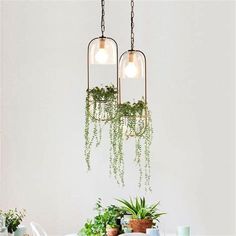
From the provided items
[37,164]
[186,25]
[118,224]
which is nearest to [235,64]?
[186,25]

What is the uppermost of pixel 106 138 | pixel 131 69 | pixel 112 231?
pixel 131 69

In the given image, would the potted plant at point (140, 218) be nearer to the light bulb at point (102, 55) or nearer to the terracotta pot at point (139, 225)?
the terracotta pot at point (139, 225)

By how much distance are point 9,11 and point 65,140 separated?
1715 mm

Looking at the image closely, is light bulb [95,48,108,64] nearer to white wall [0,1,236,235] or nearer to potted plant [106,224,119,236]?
potted plant [106,224,119,236]

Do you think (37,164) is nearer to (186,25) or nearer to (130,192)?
(130,192)

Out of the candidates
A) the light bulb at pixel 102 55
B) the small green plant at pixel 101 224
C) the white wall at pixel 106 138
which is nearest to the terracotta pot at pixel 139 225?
the small green plant at pixel 101 224

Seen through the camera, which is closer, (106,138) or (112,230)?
(112,230)

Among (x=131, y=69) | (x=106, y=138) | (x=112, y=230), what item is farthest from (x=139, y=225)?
(x=106, y=138)

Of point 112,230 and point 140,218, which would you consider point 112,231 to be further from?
point 140,218

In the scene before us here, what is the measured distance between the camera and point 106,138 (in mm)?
6293

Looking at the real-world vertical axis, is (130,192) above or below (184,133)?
below

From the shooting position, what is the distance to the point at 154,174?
624 cm

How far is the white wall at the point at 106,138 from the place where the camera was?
625 cm

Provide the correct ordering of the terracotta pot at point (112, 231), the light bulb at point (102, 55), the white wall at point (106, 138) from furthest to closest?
1. the white wall at point (106, 138)
2. the light bulb at point (102, 55)
3. the terracotta pot at point (112, 231)
